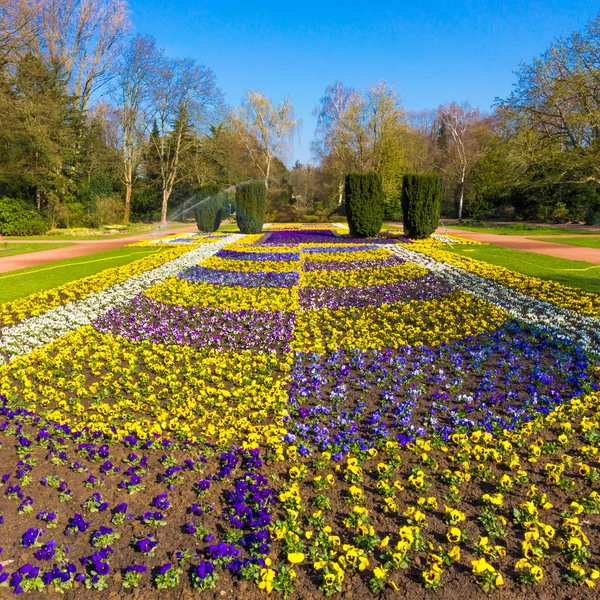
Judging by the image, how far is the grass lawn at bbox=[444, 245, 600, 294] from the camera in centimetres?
931

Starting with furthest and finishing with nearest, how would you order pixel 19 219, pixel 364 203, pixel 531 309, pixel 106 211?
pixel 106 211 < pixel 19 219 < pixel 364 203 < pixel 531 309

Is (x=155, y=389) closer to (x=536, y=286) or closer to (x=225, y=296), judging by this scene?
(x=225, y=296)

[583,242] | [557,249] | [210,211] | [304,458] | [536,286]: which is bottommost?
[304,458]

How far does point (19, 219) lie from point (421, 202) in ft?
60.9

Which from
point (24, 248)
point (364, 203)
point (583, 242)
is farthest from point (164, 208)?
point (583, 242)

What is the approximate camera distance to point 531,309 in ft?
23.5

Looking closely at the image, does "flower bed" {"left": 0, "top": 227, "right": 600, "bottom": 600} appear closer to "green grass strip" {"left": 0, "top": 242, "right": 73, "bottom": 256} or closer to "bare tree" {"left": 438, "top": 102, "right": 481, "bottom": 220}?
"green grass strip" {"left": 0, "top": 242, "right": 73, "bottom": 256}

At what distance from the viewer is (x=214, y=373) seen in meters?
5.16

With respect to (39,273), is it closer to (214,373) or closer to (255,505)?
(214,373)

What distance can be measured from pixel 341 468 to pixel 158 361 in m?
2.92

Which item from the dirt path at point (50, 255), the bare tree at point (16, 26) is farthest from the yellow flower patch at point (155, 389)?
the bare tree at point (16, 26)

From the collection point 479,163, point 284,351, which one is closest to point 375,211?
point 284,351

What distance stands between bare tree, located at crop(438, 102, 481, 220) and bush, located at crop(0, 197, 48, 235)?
26.7 metres

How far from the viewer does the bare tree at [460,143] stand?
3594 centimetres
